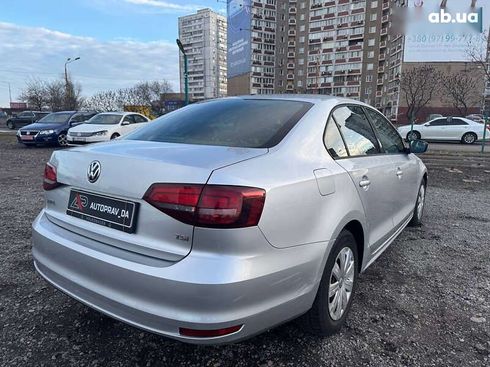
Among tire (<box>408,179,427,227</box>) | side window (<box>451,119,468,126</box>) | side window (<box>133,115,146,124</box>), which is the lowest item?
tire (<box>408,179,427,227</box>)

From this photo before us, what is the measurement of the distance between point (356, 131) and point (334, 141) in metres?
0.51

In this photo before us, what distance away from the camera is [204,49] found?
99250mm

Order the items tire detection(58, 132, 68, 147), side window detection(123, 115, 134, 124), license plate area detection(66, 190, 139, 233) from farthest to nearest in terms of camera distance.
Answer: tire detection(58, 132, 68, 147) < side window detection(123, 115, 134, 124) < license plate area detection(66, 190, 139, 233)

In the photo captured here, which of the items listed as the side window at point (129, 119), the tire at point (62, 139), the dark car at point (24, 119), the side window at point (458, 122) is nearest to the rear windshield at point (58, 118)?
the tire at point (62, 139)

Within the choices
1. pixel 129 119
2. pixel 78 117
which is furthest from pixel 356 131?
pixel 78 117

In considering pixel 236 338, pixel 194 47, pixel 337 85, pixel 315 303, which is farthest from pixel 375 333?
pixel 194 47

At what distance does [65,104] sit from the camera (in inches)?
1955

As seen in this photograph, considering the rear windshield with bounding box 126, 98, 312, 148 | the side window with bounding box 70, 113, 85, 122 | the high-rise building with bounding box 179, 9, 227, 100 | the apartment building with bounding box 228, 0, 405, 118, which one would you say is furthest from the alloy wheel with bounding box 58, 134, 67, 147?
the high-rise building with bounding box 179, 9, 227, 100

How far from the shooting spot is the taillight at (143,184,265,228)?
5.65 feet

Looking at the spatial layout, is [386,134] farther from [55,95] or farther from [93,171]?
[55,95]

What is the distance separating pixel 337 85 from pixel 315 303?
91333 mm

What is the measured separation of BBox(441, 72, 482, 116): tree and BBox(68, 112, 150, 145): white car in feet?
120

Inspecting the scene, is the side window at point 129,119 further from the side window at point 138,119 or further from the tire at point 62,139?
the tire at point 62,139

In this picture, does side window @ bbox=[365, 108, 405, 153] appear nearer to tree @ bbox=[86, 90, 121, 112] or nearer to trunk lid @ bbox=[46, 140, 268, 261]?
trunk lid @ bbox=[46, 140, 268, 261]
